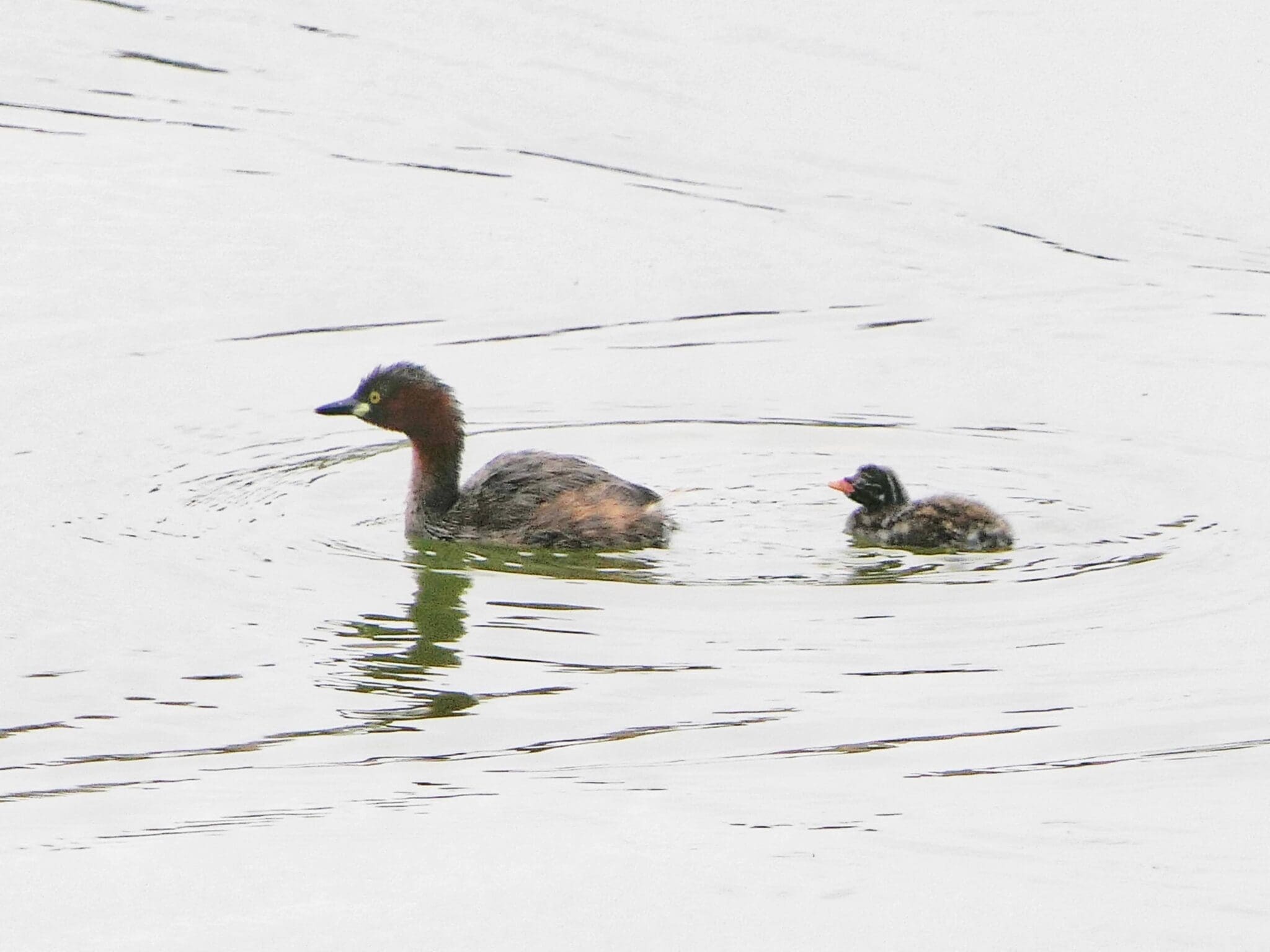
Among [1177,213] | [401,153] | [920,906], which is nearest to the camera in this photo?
[920,906]

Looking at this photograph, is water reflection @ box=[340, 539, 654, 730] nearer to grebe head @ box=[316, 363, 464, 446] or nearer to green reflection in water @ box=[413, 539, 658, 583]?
green reflection in water @ box=[413, 539, 658, 583]

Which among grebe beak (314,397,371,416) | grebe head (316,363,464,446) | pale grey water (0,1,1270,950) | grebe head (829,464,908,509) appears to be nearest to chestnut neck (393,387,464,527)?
grebe head (316,363,464,446)

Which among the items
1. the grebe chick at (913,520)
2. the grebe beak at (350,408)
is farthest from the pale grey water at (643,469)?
the grebe beak at (350,408)

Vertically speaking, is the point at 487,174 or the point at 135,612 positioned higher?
the point at 487,174

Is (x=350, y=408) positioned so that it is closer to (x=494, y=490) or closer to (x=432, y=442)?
(x=432, y=442)

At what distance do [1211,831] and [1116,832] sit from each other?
8.5 inches

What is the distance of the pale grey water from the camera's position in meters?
4.78

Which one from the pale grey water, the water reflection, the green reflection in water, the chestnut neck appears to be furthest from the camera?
the chestnut neck

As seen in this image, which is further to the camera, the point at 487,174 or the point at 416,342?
the point at 487,174

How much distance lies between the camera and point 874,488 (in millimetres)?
8203

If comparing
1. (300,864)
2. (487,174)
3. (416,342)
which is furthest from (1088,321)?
(300,864)

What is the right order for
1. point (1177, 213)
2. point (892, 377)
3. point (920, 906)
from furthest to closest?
1. point (1177, 213)
2. point (892, 377)
3. point (920, 906)

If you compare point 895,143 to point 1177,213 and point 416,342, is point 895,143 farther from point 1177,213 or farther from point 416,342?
point 416,342

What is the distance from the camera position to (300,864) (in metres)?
4.75
